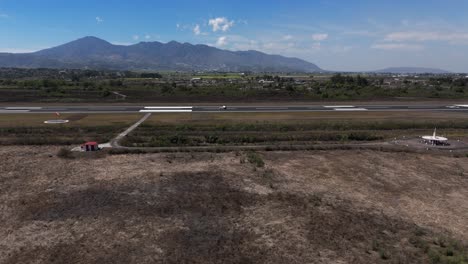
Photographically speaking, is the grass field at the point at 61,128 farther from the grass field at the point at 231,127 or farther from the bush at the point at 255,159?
the bush at the point at 255,159

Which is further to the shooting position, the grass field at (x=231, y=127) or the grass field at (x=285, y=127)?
the grass field at (x=285, y=127)

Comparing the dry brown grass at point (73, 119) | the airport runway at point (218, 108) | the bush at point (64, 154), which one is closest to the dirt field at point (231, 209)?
the bush at point (64, 154)

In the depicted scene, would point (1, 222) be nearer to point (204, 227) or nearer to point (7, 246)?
point (7, 246)

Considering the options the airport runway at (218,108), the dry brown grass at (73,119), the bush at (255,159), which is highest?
the airport runway at (218,108)

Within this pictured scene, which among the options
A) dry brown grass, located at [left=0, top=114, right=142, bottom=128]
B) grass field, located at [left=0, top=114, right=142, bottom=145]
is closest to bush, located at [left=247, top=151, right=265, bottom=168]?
grass field, located at [left=0, top=114, right=142, bottom=145]

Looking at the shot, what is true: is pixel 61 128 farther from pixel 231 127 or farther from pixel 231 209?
pixel 231 209

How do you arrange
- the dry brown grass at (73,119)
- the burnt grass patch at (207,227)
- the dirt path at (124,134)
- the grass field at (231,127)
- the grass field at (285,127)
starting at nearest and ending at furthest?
1. the burnt grass patch at (207,227)
2. the dirt path at (124,134)
3. the grass field at (231,127)
4. the grass field at (285,127)
5. the dry brown grass at (73,119)

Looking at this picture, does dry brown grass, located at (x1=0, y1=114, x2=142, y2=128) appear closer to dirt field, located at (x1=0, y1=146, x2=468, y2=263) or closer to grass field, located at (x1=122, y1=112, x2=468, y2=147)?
grass field, located at (x1=122, y1=112, x2=468, y2=147)

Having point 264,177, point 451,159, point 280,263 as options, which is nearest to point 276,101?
point 451,159
